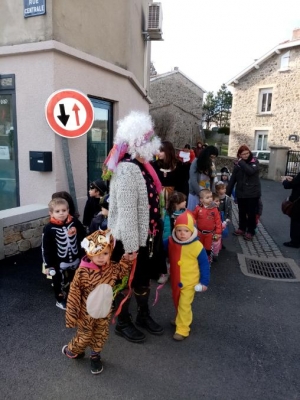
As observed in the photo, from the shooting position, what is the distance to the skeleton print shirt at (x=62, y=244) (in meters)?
3.14

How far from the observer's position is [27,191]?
5.08 metres

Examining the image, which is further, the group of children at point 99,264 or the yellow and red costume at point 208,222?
the yellow and red costume at point 208,222

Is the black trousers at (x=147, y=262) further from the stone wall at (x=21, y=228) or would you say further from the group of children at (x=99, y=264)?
the stone wall at (x=21, y=228)

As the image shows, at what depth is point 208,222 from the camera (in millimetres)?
4273

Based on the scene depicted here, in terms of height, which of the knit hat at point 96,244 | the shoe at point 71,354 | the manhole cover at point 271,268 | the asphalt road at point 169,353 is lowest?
the manhole cover at point 271,268

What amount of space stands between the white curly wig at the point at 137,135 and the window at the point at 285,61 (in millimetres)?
23037

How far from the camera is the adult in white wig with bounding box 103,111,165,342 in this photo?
2404 millimetres

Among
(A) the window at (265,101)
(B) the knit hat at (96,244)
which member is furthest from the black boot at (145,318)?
(A) the window at (265,101)

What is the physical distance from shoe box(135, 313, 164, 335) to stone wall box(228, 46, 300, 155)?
2210cm

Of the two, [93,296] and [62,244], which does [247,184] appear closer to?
[62,244]

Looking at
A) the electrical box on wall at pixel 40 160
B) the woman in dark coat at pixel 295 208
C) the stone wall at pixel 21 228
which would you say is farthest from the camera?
the woman in dark coat at pixel 295 208

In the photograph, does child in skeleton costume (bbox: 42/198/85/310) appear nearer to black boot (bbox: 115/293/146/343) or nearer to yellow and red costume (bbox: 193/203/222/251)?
black boot (bbox: 115/293/146/343)

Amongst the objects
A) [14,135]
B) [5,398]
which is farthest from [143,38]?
[5,398]

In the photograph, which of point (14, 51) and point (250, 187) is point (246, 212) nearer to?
point (250, 187)
